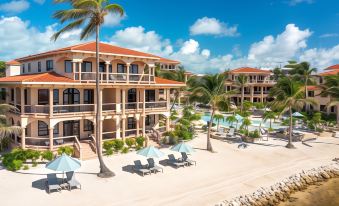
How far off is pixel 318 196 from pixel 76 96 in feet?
74.7

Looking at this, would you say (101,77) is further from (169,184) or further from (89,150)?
(169,184)

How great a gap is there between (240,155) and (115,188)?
1361 cm

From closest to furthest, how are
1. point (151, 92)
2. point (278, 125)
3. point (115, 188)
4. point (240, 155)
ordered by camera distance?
point (115, 188), point (240, 155), point (151, 92), point (278, 125)

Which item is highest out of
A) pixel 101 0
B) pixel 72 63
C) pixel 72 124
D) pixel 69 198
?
pixel 101 0

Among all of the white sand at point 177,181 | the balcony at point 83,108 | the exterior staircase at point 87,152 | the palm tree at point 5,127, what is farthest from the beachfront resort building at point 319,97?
the palm tree at point 5,127

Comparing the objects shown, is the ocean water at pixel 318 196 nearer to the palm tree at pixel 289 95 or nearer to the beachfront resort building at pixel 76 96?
the palm tree at pixel 289 95

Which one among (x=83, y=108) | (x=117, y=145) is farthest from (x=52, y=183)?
(x=83, y=108)

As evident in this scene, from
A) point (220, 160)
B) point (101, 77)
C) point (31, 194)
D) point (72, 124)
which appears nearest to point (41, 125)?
point (72, 124)

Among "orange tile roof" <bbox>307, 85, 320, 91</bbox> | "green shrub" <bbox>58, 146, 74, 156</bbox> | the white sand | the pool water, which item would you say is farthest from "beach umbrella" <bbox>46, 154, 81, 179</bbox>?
"orange tile roof" <bbox>307, 85, 320, 91</bbox>

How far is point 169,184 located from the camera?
1939 centimetres

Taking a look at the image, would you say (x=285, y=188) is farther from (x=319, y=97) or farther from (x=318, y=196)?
(x=319, y=97)

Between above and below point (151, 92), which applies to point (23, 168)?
below

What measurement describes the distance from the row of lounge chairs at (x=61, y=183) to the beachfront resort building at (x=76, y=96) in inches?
231

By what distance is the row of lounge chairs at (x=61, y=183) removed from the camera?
687 inches
